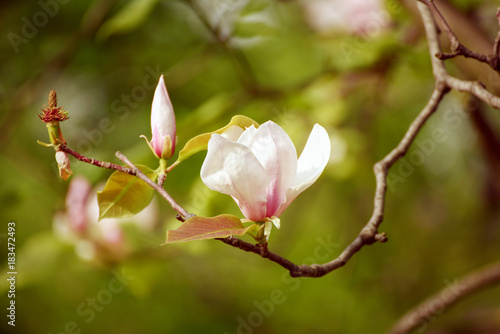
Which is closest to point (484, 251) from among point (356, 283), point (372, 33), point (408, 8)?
point (356, 283)

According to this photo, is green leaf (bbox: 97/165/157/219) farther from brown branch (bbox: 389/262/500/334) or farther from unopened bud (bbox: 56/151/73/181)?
brown branch (bbox: 389/262/500/334)

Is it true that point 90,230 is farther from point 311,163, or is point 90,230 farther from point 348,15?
point 348,15

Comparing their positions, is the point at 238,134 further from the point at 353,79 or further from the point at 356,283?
the point at 356,283

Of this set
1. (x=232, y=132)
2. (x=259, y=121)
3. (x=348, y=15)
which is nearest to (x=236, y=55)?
(x=259, y=121)

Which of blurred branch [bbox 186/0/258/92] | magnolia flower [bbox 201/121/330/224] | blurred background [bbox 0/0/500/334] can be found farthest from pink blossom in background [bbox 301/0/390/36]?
magnolia flower [bbox 201/121/330/224]

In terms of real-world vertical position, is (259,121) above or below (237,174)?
below

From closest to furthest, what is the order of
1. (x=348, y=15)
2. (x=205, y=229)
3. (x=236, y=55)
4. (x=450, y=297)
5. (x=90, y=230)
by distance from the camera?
(x=205, y=229) < (x=450, y=297) < (x=90, y=230) < (x=236, y=55) < (x=348, y=15)
